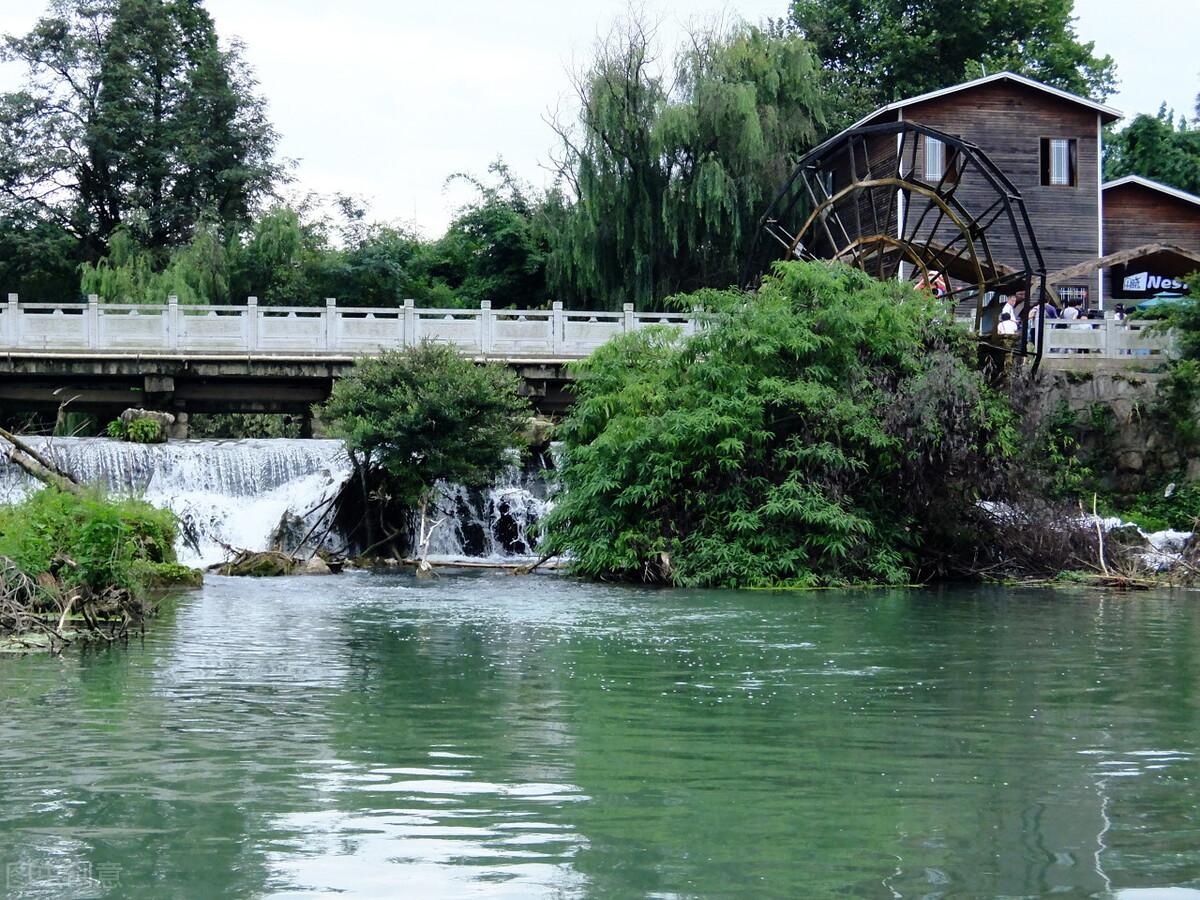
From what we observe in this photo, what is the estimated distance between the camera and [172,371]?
99.1 ft

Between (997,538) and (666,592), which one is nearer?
(666,592)

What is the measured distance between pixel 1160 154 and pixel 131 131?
30.0 meters

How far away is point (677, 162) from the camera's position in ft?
124

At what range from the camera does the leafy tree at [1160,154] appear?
45781 mm

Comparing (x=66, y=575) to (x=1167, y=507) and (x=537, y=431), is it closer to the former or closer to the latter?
(x=537, y=431)

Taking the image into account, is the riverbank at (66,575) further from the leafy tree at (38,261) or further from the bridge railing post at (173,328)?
the leafy tree at (38,261)

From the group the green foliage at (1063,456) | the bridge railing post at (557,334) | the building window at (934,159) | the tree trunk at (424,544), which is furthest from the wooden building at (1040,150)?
the tree trunk at (424,544)

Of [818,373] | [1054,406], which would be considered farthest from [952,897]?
[1054,406]

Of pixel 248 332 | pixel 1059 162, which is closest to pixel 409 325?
pixel 248 332

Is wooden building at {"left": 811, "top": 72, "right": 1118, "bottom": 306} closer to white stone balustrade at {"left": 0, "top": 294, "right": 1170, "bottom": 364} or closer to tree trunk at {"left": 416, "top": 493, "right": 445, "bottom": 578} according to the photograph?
white stone balustrade at {"left": 0, "top": 294, "right": 1170, "bottom": 364}

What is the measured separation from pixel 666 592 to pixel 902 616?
410cm

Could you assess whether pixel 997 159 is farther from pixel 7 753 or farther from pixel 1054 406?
pixel 7 753

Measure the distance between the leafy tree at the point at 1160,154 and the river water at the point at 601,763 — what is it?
3409 cm

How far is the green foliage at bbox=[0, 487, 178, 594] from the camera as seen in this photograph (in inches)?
557
